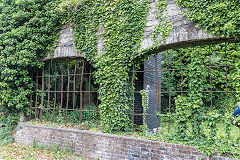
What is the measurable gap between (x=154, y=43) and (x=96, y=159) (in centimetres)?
294

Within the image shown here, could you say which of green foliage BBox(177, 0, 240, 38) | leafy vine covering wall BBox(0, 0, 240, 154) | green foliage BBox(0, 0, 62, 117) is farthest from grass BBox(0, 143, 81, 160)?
green foliage BBox(177, 0, 240, 38)

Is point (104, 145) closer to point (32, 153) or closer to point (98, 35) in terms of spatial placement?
point (32, 153)

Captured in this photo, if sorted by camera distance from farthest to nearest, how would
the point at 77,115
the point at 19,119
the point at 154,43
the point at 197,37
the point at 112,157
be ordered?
the point at 77,115 → the point at 19,119 → the point at 112,157 → the point at 154,43 → the point at 197,37

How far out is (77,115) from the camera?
23.3ft

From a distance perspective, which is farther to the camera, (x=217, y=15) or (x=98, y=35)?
(x=98, y=35)

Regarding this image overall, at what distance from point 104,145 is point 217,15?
3.51 meters

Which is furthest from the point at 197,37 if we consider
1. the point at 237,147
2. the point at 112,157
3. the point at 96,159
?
the point at 96,159

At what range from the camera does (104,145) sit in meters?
4.53

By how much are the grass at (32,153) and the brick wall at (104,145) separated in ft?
0.54

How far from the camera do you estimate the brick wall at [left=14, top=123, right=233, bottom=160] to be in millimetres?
3736

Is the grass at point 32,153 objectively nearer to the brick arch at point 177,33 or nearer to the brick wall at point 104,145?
the brick wall at point 104,145

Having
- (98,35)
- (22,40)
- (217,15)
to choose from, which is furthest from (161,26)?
(22,40)

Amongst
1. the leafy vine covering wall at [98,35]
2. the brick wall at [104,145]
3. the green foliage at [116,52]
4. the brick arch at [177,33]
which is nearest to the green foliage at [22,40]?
the leafy vine covering wall at [98,35]

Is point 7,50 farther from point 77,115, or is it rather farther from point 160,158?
point 160,158
